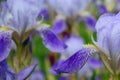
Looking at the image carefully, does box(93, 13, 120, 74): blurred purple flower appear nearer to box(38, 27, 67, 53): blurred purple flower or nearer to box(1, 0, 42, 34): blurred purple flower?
box(38, 27, 67, 53): blurred purple flower

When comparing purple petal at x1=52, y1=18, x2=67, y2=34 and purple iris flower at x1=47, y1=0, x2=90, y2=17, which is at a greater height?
purple iris flower at x1=47, y1=0, x2=90, y2=17

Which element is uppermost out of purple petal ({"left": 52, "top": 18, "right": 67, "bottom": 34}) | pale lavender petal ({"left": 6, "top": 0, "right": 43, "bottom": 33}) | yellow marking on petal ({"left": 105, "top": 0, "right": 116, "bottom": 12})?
pale lavender petal ({"left": 6, "top": 0, "right": 43, "bottom": 33})

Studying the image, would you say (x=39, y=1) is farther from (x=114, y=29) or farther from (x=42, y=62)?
(x=42, y=62)

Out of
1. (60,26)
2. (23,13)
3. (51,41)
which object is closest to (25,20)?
(23,13)

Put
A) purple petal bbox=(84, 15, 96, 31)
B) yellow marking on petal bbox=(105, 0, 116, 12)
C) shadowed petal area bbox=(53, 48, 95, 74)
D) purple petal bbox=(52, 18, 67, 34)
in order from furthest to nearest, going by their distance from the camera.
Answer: yellow marking on petal bbox=(105, 0, 116, 12) → purple petal bbox=(84, 15, 96, 31) → purple petal bbox=(52, 18, 67, 34) → shadowed petal area bbox=(53, 48, 95, 74)

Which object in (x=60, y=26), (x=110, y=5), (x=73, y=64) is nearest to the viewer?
(x=73, y=64)

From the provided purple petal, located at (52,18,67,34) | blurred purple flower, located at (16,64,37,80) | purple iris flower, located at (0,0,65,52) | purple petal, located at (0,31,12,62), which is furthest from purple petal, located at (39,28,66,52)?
purple petal, located at (52,18,67,34)

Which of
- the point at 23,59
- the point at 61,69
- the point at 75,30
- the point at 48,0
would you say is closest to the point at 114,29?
the point at 61,69

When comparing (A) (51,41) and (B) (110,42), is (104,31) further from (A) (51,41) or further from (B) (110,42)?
(A) (51,41)
